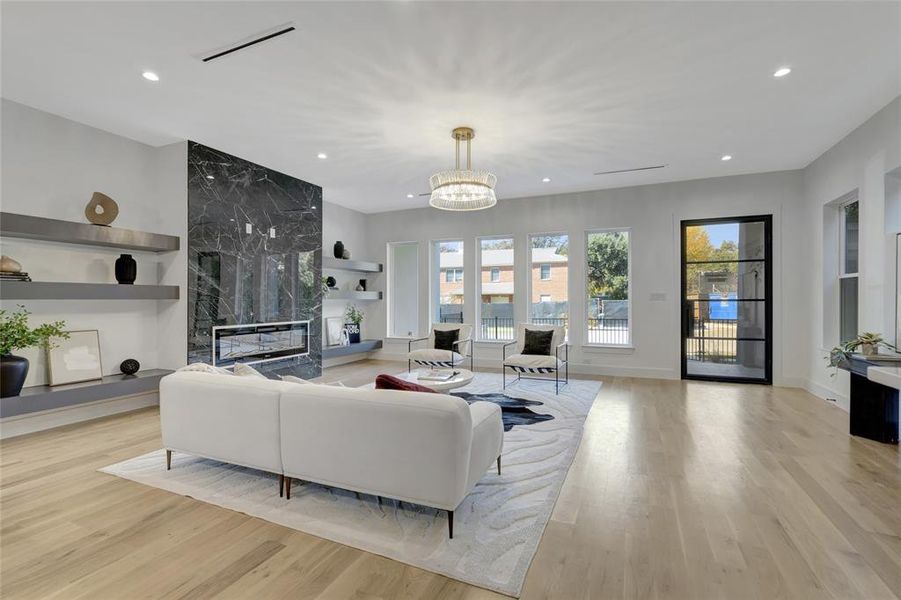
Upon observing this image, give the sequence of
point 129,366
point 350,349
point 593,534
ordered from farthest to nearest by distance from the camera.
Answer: point 350,349 < point 129,366 < point 593,534

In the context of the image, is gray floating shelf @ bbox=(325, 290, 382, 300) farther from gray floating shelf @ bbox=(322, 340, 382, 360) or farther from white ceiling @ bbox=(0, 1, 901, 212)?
white ceiling @ bbox=(0, 1, 901, 212)

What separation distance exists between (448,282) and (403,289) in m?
1.02

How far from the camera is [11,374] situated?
11.3 feet

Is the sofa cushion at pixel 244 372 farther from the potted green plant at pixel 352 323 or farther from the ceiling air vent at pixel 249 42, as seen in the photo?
the potted green plant at pixel 352 323

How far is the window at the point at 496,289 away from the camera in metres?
7.39

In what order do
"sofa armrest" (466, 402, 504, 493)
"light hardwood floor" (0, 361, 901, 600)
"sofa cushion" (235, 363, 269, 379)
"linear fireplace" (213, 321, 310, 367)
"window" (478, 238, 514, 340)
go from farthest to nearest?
1. "window" (478, 238, 514, 340)
2. "linear fireplace" (213, 321, 310, 367)
3. "sofa cushion" (235, 363, 269, 379)
4. "sofa armrest" (466, 402, 504, 493)
5. "light hardwood floor" (0, 361, 901, 600)

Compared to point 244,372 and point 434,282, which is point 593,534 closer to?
point 244,372

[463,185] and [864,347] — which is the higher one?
[463,185]

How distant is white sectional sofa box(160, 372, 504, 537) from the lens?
2104mm

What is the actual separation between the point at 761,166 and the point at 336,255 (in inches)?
259

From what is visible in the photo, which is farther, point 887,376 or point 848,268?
point 848,268

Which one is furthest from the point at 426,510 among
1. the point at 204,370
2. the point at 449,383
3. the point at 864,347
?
the point at 864,347

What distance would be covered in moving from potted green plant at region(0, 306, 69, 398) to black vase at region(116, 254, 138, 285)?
807mm

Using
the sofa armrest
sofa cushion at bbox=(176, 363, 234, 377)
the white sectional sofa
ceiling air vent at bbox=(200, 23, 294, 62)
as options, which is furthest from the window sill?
ceiling air vent at bbox=(200, 23, 294, 62)
